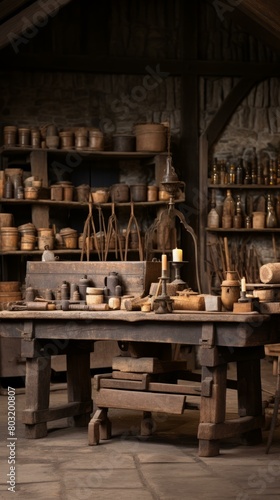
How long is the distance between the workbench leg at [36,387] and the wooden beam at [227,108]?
5.14 metres

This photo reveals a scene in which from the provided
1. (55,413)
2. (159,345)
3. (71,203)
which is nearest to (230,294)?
(159,345)

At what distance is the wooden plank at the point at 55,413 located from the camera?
639cm

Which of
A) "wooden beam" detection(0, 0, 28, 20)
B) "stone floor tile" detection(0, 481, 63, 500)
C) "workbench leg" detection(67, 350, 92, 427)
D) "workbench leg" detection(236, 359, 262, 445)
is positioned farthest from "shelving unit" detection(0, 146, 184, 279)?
"stone floor tile" detection(0, 481, 63, 500)

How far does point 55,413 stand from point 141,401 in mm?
795

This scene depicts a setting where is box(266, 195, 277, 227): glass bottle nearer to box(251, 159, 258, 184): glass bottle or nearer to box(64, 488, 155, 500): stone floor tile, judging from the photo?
box(251, 159, 258, 184): glass bottle

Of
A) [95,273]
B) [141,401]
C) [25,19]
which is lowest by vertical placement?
[141,401]

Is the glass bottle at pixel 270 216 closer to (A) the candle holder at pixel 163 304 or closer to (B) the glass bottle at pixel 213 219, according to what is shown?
(B) the glass bottle at pixel 213 219

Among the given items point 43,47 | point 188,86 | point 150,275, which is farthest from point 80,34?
point 150,275

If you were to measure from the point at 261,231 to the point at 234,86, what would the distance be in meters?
1.80

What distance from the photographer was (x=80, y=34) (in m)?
10.8

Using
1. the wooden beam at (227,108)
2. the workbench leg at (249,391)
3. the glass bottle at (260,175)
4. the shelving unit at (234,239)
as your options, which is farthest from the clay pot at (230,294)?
the wooden beam at (227,108)

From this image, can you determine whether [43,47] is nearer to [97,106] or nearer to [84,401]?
[97,106]

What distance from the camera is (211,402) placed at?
5789mm

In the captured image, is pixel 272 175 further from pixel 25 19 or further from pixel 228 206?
pixel 25 19
